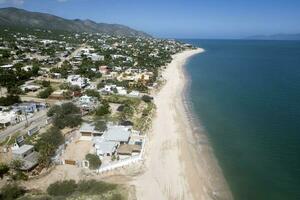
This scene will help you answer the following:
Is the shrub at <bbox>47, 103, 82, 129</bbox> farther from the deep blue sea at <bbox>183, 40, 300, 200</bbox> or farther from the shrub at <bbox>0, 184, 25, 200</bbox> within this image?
the deep blue sea at <bbox>183, 40, 300, 200</bbox>

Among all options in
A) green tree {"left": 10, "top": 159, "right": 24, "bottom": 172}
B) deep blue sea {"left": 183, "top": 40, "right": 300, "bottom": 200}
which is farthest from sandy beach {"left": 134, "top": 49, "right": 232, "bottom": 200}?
green tree {"left": 10, "top": 159, "right": 24, "bottom": 172}

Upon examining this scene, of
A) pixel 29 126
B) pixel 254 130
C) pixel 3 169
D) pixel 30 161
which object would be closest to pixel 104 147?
pixel 30 161

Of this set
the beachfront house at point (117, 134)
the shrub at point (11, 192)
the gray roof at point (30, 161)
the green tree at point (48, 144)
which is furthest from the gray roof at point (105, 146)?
the shrub at point (11, 192)

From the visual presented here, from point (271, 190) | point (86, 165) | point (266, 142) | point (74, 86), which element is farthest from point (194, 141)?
point (74, 86)

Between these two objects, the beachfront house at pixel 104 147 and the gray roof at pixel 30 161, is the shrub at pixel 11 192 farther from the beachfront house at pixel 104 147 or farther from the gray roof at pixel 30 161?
the beachfront house at pixel 104 147

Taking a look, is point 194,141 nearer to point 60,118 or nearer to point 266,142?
point 266,142
